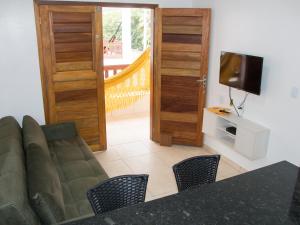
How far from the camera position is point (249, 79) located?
3330mm

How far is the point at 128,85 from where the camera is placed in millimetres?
5668

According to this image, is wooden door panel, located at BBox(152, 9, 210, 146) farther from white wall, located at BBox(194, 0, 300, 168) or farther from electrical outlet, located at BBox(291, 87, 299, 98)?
electrical outlet, located at BBox(291, 87, 299, 98)

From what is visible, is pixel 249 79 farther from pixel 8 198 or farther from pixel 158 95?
pixel 8 198

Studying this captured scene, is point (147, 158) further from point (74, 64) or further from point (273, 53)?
point (273, 53)

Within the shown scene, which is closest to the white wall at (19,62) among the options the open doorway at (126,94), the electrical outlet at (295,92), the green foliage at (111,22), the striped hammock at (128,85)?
the open doorway at (126,94)

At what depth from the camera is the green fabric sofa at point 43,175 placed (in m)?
1.79

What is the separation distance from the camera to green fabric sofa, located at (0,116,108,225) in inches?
70.6

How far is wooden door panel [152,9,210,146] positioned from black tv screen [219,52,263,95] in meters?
0.44

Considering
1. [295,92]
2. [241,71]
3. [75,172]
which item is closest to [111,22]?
[241,71]

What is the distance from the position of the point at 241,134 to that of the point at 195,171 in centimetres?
157

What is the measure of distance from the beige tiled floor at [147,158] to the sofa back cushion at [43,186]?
4.08ft

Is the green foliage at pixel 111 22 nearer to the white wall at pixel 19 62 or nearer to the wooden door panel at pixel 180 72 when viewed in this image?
the wooden door panel at pixel 180 72

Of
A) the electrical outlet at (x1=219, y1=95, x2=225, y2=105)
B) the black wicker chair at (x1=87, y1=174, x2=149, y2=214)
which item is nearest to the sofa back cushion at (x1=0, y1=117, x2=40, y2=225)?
the black wicker chair at (x1=87, y1=174, x2=149, y2=214)

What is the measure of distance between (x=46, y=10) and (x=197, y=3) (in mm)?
2096
